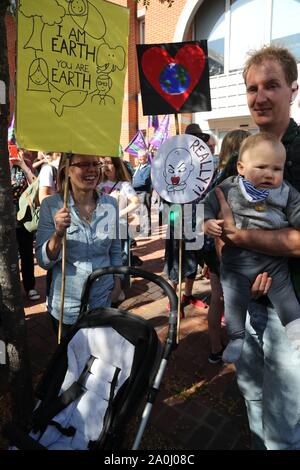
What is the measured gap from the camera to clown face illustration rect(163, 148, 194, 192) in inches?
112

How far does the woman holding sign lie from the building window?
38.3 feet

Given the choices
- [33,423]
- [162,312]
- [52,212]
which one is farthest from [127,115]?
[33,423]

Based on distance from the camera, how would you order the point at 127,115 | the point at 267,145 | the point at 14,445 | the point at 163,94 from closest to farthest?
the point at 14,445, the point at 267,145, the point at 163,94, the point at 127,115

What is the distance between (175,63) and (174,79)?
0.47ft

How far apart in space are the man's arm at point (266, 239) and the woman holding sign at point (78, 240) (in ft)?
2.84

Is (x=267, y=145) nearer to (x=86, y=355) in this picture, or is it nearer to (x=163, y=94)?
(x=86, y=355)

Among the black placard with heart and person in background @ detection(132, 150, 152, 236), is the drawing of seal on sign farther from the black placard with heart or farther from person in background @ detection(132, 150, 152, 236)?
person in background @ detection(132, 150, 152, 236)

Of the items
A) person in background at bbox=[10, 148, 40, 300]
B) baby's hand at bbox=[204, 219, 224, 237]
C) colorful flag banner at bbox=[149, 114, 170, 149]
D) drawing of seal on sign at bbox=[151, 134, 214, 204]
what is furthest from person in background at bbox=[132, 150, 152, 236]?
baby's hand at bbox=[204, 219, 224, 237]

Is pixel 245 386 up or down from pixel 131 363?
down

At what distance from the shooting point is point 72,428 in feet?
5.10

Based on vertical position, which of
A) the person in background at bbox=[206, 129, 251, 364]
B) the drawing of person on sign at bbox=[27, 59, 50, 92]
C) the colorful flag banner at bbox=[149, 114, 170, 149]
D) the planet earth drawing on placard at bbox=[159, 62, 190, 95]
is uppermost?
the colorful flag banner at bbox=[149, 114, 170, 149]

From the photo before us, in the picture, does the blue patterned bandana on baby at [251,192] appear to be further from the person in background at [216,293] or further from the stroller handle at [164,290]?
the person in background at [216,293]

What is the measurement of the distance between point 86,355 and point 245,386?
0.93 meters

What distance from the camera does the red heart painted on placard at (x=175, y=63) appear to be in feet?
9.13
